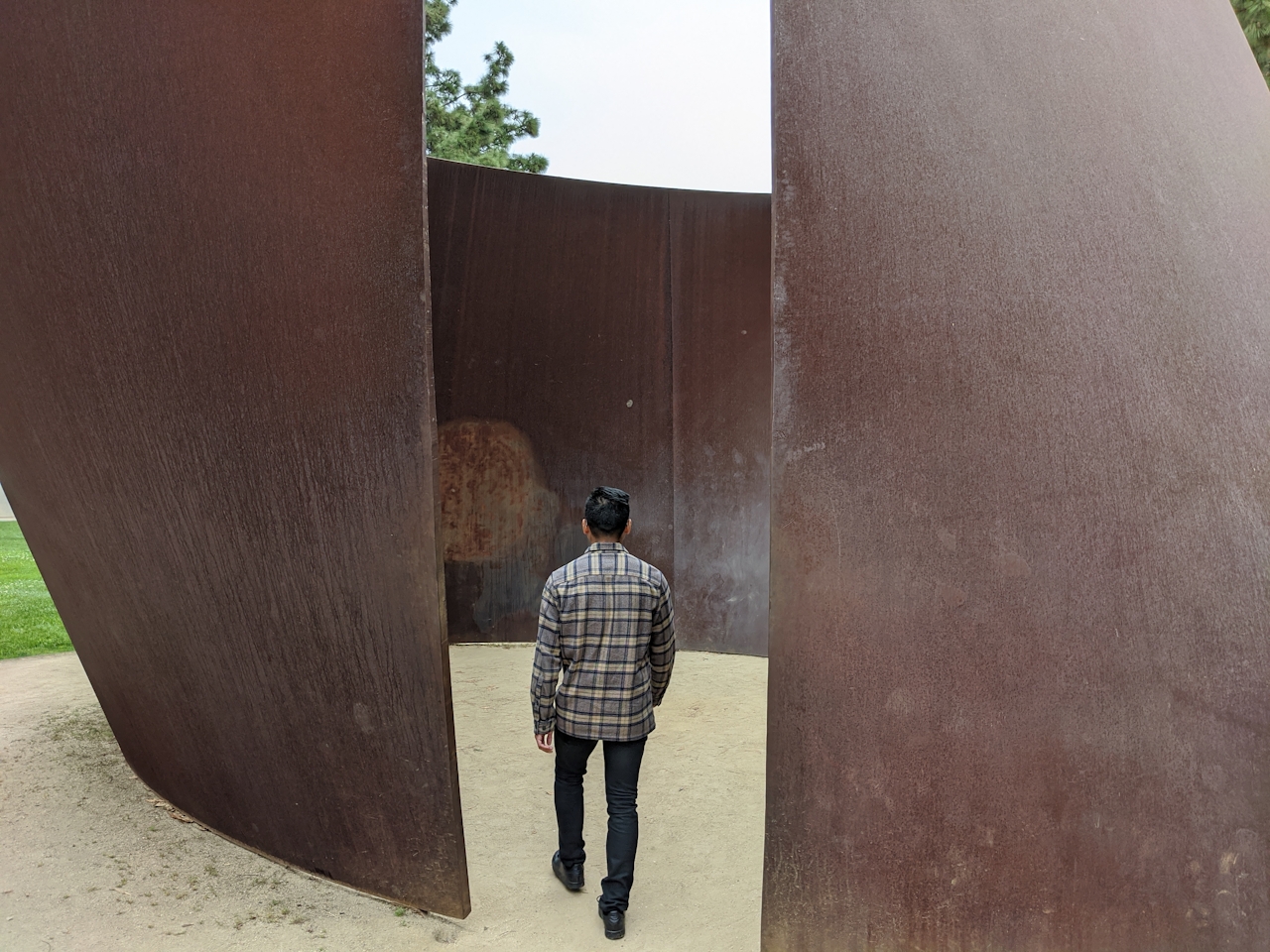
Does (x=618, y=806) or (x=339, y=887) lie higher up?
(x=618, y=806)

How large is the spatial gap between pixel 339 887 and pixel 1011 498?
2.62 meters

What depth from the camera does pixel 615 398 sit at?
7.88m

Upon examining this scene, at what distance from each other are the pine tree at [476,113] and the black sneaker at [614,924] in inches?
625

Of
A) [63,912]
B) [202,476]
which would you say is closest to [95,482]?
[202,476]

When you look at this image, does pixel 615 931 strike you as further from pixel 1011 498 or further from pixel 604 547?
pixel 1011 498

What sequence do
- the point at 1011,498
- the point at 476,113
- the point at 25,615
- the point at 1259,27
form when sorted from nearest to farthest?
the point at 1011,498, the point at 25,615, the point at 1259,27, the point at 476,113

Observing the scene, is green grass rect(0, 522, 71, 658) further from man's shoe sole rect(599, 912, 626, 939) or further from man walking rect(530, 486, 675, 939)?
Result: man's shoe sole rect(599, 912, 626, 939)

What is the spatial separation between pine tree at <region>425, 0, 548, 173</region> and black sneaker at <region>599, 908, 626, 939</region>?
52.1 ft

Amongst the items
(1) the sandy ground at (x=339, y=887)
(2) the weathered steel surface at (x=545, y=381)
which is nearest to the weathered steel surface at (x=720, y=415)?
(2) the weathered steel surface at (x=545, y=381)

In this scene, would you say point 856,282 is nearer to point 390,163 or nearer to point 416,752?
point 390,163

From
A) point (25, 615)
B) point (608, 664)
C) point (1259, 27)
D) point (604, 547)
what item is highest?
point (1259, 27)

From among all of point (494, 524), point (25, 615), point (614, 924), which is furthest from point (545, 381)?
point (25, 615)

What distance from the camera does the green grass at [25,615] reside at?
7.81 m

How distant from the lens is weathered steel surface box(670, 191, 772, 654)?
25.4ft
